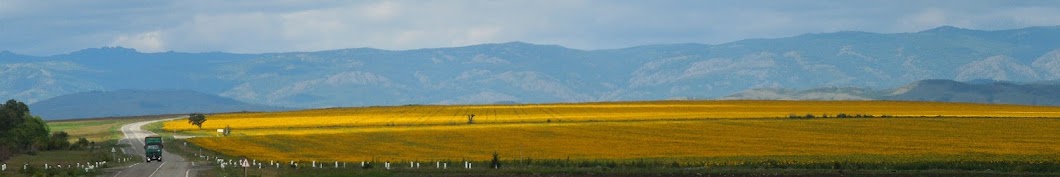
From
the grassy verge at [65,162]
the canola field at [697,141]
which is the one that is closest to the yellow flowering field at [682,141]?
the canola field at [697,141]

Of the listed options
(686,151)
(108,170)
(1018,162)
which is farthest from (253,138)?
(1018,162)

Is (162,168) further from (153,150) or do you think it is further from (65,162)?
(153,150)

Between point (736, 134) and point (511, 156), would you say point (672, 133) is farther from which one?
point (511, 156)

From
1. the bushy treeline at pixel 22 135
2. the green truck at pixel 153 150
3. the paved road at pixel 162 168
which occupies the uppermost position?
the bushy treeline at pixel 22 135

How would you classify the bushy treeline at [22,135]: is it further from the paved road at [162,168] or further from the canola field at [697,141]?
the canola field at [697,141]

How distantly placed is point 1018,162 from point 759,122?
48763 millimetres

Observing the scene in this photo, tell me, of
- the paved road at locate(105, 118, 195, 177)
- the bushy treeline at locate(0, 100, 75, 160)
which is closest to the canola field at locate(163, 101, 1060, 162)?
the paved road at locate(105, 118, 195, 177)

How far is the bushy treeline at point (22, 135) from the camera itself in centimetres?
9096

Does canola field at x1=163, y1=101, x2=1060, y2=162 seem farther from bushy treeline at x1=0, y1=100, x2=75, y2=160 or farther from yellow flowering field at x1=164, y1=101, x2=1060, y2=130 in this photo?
yellow flowering field at x1=164, y1=101, x2=1060, y2=130

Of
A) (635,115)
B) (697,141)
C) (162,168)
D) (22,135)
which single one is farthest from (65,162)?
(635,115)

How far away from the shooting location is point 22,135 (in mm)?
102250

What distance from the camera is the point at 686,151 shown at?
70125 mm

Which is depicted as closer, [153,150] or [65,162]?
[65,162]

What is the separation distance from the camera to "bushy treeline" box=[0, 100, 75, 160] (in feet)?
298
